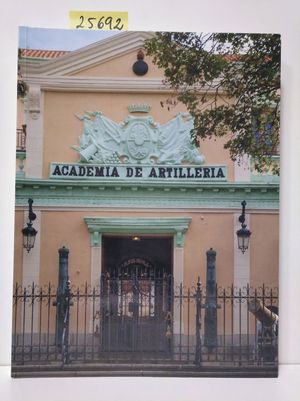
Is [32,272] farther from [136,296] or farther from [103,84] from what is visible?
[103,84]

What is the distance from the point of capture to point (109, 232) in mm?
2523

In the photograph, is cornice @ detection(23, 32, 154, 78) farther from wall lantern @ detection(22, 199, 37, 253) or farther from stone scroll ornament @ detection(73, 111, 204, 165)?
wall lantern @ detection(22, 199, 37, 253)

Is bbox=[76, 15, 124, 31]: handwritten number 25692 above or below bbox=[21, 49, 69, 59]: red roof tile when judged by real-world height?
above

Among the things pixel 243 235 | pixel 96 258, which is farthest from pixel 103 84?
pixel 243 235

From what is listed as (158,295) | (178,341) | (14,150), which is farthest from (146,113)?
(178,341)

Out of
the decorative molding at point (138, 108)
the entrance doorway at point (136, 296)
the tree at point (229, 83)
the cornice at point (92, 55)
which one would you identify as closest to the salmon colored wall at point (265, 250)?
the tree at point (229, 83)

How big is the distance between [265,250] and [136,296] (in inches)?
20.8

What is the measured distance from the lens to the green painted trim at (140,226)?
252 cm

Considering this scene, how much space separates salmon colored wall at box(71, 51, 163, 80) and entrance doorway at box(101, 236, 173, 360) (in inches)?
24.6

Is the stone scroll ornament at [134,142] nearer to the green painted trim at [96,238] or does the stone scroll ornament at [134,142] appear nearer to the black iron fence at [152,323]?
the green painted trim at [96,238]

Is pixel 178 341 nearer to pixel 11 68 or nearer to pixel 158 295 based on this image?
pixel 158 295

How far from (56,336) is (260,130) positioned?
1125 millimetres

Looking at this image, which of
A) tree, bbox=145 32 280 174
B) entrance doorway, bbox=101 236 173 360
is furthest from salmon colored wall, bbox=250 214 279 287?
entrance doorway, bbox=101 236 173 360

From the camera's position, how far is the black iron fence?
8.23ft
